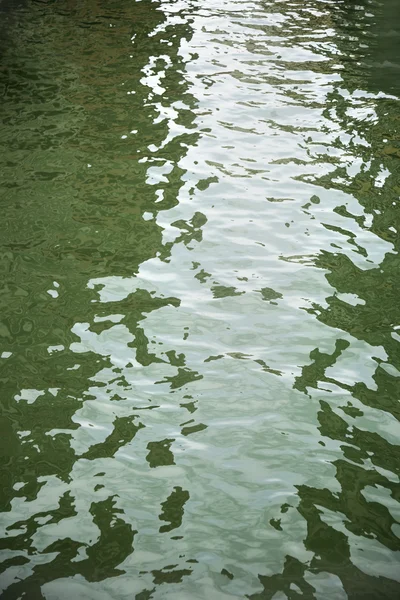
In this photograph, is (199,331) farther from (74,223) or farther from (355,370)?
(74,223)

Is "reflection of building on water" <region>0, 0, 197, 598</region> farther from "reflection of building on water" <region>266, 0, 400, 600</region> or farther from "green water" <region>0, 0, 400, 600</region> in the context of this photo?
"reflection of building on water" <region>266, 0, 400, 600</region>

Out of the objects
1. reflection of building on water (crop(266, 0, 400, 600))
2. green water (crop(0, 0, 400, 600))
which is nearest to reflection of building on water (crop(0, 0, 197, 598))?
green water (crop(0, 0, 400, 600))

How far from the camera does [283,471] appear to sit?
12.7 feet

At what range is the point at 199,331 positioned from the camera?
16.2ft

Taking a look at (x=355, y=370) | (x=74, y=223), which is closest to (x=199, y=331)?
(x=355, y=370)

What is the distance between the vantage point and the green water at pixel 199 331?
347 centimetres

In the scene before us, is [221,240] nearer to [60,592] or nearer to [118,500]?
[118,500]

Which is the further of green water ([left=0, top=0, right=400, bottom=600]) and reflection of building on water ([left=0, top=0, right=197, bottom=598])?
reflection of building on water ([left=0, top=0, right=197, bottom=598])

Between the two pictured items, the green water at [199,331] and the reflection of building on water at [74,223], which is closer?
the green water at [199,331]

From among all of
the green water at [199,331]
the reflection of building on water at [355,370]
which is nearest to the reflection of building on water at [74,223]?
the green water at [199,331]

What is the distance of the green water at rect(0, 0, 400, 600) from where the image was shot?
11.4ft

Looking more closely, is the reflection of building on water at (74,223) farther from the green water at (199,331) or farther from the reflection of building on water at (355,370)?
the reflection of building on water at (355,370)

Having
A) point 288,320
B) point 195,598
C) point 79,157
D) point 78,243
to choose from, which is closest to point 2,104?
point 79,157

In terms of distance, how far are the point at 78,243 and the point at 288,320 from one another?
177cm
